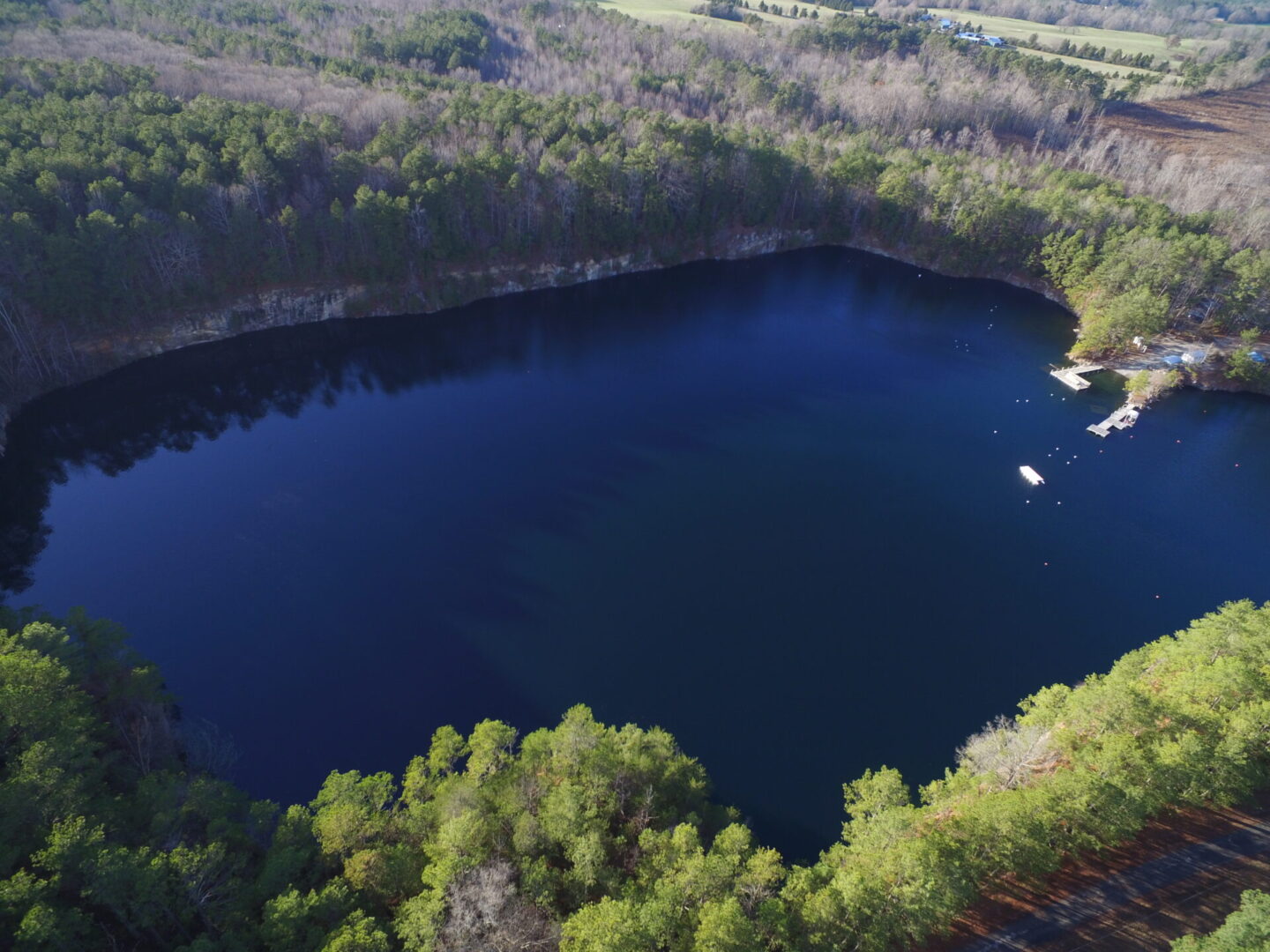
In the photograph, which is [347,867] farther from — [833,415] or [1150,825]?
[833,415]

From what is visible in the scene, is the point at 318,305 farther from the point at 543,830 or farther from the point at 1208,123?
the point at 1208,123

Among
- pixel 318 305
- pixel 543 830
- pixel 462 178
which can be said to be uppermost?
pixel 462 178

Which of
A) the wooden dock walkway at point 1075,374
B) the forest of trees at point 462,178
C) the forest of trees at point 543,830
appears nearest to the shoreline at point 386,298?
the forest of trees at point 462,178

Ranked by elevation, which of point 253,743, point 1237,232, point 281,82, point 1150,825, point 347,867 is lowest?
point 253,743

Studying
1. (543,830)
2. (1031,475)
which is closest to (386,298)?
(543,830)

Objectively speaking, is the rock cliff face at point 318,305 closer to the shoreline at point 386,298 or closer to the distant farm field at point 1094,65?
the shoreline at point 386,298

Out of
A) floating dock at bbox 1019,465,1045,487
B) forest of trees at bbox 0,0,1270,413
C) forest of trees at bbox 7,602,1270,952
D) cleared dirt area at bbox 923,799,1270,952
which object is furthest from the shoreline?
cleared dirt area at bbox 923,799,1270,952

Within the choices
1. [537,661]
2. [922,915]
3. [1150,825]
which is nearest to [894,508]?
[1150,825]
